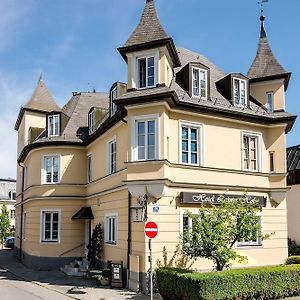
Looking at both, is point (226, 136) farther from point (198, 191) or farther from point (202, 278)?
point (202, 278)

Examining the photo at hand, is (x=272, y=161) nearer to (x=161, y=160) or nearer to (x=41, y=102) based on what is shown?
(x=161, y=160)

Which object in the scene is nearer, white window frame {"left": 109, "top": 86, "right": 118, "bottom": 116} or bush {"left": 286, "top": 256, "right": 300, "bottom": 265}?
bush {"left": 286, "top": 256, "right": 300, "bottom": 265}

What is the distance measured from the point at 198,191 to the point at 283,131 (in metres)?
5.84

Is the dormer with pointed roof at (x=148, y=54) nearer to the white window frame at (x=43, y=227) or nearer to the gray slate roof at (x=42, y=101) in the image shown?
the white window frame at (x=43, y=227)

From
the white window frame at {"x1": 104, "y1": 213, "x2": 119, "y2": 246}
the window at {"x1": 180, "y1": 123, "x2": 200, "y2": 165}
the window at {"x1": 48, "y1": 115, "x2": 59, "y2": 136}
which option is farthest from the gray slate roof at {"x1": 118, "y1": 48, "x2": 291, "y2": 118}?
the window at {"x1": 48, "y1": 115, "x2": 59, "y2": 136}

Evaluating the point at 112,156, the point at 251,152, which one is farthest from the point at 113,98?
the point at 251,152

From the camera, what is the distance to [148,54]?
17.9m

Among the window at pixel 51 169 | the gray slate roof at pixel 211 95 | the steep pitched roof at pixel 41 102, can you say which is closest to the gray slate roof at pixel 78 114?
the window at pixel 51 169

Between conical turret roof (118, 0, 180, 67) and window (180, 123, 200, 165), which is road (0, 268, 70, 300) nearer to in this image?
window (180, 123, 200, 165)

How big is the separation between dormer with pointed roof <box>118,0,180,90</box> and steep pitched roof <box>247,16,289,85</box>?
587 centimetres

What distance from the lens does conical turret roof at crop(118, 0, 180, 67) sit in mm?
17609

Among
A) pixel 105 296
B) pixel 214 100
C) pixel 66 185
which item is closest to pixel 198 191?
pixel 214 100

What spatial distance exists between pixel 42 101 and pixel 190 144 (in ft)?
59.4

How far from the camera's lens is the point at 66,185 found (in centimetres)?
2580
